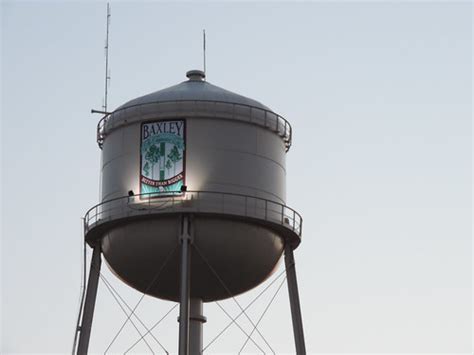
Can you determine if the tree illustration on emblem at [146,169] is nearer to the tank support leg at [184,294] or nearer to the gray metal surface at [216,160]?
the gray metal surface at [216,160]

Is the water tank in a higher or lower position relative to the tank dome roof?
lower

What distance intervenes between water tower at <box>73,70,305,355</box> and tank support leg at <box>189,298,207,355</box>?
0.10ft

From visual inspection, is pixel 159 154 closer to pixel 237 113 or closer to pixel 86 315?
pixel 237 113

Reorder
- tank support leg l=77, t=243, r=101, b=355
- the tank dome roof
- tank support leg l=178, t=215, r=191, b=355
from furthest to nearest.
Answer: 1. the tank dome roof
2. tank support leg l=77, t=243, r=101, b=355
3. tank support leg l=178, t=215, r=191, b=355

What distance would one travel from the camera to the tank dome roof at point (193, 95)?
3481 centimetres

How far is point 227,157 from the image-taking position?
34.3 metres

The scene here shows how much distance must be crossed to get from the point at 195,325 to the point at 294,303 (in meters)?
3.35

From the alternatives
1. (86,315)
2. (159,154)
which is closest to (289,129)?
(159,154)

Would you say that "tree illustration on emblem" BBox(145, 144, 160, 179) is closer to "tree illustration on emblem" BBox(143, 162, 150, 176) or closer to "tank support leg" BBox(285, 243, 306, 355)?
"tree illustration on emblem" BBox(143, 162, 150, 176)

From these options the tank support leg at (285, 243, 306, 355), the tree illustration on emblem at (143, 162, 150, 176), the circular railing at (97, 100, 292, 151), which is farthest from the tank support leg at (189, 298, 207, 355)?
the circular railing at (97, 100, 292, 151)

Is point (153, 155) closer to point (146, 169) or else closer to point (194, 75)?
point (146, 169)

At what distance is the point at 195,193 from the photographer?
33.6m

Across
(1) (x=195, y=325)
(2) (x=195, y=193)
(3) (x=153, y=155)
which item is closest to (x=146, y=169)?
(3) (x=153, y=155)

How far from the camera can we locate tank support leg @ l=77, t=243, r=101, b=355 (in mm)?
33938
